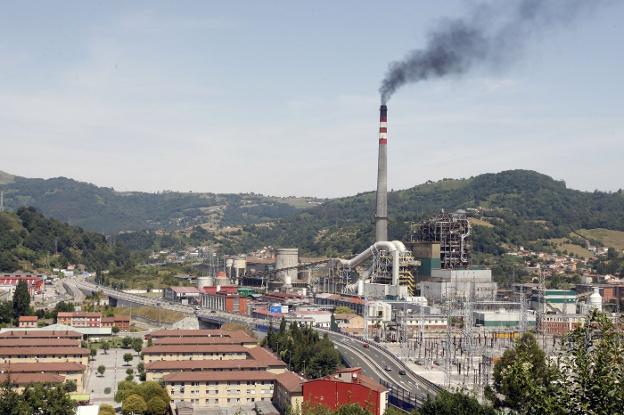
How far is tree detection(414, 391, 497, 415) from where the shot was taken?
36.8m

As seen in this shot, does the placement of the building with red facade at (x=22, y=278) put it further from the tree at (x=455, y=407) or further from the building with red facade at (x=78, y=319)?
the tree at (x=455, y=407)

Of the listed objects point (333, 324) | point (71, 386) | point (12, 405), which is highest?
point (333, 324)

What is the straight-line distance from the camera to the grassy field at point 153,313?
88.1 meters

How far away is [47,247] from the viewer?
122188mm

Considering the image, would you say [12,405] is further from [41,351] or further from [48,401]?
[41,351]

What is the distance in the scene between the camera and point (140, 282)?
11694 centimetres

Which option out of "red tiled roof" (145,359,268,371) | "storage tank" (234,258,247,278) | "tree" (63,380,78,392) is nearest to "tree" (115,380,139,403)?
"tree" (63,380,78,392)

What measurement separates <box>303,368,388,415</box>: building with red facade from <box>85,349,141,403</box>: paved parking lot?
11648 millimetres

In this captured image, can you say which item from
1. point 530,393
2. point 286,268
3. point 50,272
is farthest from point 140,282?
point 530,393

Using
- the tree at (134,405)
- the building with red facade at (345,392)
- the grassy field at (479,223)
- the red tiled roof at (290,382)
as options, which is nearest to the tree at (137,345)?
the red tiled roof at (290,382)

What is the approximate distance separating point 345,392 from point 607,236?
131264mm

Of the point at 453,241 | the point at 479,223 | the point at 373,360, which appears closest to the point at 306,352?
the point at 373,360

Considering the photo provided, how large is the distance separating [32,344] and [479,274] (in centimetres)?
5117

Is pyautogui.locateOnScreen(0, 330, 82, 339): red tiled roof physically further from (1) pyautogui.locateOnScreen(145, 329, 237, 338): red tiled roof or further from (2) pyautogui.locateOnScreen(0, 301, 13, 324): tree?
(2) pyautogui.locateOnScreen(0, 301, 13, 324): tree
